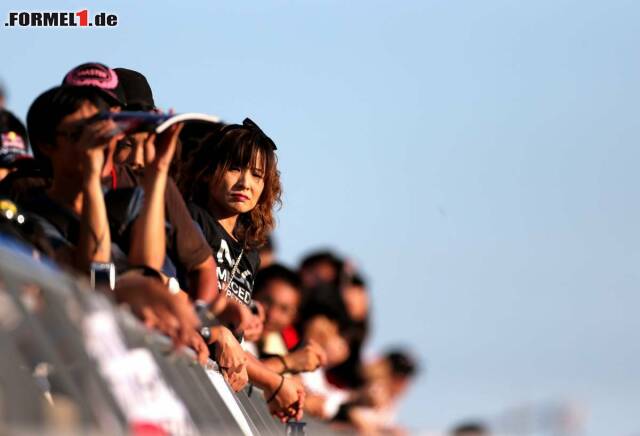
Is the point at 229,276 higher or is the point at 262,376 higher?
the point at 229,276

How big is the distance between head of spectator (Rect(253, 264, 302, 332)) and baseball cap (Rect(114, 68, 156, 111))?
1547 mm

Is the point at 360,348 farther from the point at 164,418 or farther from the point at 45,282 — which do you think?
the point at 45,282

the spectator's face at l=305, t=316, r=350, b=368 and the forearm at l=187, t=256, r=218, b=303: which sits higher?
the spectator's face at l=305, t=316, r=350, b=368

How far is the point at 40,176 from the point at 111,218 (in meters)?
0.44

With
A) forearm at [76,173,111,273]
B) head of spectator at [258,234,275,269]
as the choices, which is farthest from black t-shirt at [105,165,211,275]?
head of spectator at [258,234,275,269]

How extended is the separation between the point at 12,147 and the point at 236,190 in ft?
3.65

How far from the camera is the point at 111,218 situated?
276 inches

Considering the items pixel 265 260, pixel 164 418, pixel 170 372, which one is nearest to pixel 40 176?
pixel 170 372

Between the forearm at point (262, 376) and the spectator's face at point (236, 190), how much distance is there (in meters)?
0.76

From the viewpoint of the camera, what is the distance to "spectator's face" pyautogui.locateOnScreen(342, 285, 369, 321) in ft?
29.6

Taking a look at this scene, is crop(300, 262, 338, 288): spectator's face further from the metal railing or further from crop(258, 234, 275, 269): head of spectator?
the metal railing

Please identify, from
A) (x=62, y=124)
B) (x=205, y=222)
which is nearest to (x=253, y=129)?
(x=205, y=222)

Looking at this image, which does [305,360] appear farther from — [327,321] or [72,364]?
[72,364]

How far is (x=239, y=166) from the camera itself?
368 inches
